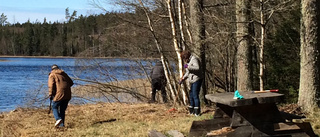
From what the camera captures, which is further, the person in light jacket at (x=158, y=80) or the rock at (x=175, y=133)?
the person in light jacket at (x=158, y=80)

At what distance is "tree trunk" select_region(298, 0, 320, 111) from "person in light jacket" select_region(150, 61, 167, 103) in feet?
18.5

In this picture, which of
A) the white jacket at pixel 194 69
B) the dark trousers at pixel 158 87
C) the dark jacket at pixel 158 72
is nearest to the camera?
the white jacket at pixel 194 69

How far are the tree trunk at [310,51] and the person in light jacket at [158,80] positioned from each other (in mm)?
5640

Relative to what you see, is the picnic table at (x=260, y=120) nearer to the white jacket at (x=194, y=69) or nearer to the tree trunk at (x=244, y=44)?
the white jacket at (x=194, y=69)

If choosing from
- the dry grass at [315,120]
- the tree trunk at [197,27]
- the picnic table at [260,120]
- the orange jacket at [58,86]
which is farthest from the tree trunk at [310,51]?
the orange jacket at [58,86]

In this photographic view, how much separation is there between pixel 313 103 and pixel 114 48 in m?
8.03

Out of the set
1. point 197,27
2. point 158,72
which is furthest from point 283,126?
point 158,72

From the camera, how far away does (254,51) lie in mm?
15094

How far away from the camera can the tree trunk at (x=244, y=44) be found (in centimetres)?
1030

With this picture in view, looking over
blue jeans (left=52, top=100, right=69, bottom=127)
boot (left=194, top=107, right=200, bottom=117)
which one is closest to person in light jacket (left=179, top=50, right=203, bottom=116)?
boot (left=194, top=107, right=200, bottom=117)

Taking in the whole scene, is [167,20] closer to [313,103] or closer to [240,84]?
[240,84]

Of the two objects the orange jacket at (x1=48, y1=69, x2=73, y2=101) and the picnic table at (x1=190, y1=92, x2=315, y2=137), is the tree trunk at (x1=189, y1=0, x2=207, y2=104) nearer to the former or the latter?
the orange jacket at (x1=48, y1=69, x2=73, y2=101)

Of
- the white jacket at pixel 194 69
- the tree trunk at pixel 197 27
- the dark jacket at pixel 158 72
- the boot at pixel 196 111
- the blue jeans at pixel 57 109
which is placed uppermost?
the tree trunk at pixel 197 27

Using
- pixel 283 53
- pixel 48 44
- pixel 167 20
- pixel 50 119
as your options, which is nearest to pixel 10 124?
Result: pixel 50 119
